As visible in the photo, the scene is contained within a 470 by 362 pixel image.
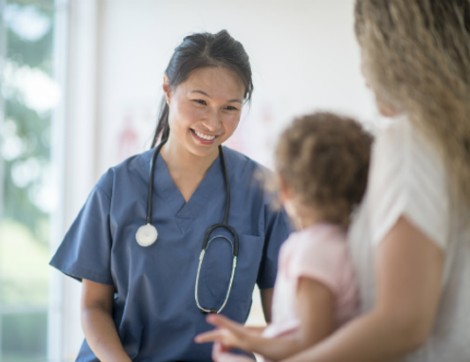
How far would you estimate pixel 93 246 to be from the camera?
179cm

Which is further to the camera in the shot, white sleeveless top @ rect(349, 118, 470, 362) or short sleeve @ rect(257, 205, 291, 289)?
short sleeve @ rect(257, 205, 291, 289)

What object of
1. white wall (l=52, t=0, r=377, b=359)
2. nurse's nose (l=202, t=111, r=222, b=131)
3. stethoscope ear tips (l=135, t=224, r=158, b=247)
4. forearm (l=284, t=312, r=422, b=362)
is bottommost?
forearm (l=284, t=312, r=422, b=362)

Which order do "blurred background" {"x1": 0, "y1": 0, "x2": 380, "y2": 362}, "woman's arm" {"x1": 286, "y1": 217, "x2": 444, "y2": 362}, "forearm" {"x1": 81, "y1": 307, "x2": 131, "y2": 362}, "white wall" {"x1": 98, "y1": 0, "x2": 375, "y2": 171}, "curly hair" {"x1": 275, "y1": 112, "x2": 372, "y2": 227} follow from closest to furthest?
1. "woman's arm" {"x1": 286, "y1": 217, "x2": 444, "y2": 362}
2. "curly hair" {"x1": 275, "y1": 112, "x2": 372, "y2": 227}
3. "forearm" {"x1": 81, "y1": 307, "x2": 131, "y2": 362}
4. "white wall" {"x1": 98, "y1": 0, "x2": 375, "y2": 171}
5. "blurred background" {"x1": 0, "y1": 0, "x2": 380, "y2": 362}

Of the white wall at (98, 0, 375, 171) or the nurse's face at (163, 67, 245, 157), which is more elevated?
the white wall at (98, 0, 375, 171)

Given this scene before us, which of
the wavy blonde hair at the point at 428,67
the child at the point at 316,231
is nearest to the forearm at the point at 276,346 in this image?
the child at the point at 316,231

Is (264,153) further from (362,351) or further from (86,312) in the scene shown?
(362,351)

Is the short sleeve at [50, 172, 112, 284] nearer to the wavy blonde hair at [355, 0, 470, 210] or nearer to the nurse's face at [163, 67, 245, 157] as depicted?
the nurse's face at [163, 67, 245, 157]

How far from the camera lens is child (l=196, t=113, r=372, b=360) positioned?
3.42ft

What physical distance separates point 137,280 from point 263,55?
2456mm

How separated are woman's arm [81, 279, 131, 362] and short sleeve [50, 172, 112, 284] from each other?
0.04m

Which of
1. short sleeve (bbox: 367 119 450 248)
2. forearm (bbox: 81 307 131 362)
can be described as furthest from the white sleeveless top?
forearm (bbox: 81 307 131 362)

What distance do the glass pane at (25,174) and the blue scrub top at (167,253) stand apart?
2756 millimetres

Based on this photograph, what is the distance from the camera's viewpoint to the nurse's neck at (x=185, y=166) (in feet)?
6.09

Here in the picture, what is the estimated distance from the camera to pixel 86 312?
5.90 feet
